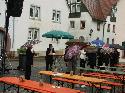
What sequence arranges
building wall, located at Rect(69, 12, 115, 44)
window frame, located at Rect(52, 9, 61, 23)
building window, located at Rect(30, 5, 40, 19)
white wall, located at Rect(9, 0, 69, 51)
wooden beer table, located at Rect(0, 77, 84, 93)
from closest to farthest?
wooden beer table, located at Rect(0, 77, 84, 93) < white wall, located at Rect(9, 0, 69, 51) < building window, located at Rect(30, 5, 40, 19) < window frame, located at Rect(52, 9, 61, 23) < building wall, located at Rect(69, 12, 115, 44)

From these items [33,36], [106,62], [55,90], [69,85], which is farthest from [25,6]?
[55,90]

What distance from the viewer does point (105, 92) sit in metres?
17.0

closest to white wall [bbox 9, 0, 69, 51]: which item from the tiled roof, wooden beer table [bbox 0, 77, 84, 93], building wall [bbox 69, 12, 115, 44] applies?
building wall [bbox 69, 12, 115, 44]

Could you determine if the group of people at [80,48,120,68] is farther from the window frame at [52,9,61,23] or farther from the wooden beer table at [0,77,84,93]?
the window frame at [52,9,61,23]

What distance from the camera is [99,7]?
5862 cm

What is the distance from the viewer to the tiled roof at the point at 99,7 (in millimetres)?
56625

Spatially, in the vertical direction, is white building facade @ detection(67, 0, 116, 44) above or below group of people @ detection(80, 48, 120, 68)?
above

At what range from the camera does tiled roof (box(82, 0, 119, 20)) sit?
56.6 m

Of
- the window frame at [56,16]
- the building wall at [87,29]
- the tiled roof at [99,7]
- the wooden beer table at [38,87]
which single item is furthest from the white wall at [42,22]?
the wooden beer table at [38,87]

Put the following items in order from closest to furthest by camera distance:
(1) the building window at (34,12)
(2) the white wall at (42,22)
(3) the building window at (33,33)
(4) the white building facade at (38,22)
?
(4) the white building facade at (38,22) < (2) the white wall at (42,22) < (3) the building window at (33,33) < (1) the building window at (34,12)

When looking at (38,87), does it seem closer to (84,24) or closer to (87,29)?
(87,29)

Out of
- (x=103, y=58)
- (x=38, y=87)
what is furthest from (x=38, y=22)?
(x=38, y=87)

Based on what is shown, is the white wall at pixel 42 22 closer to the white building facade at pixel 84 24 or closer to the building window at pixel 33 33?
the building window at pixel 33 33

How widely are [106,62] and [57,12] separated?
20097 millimetres
